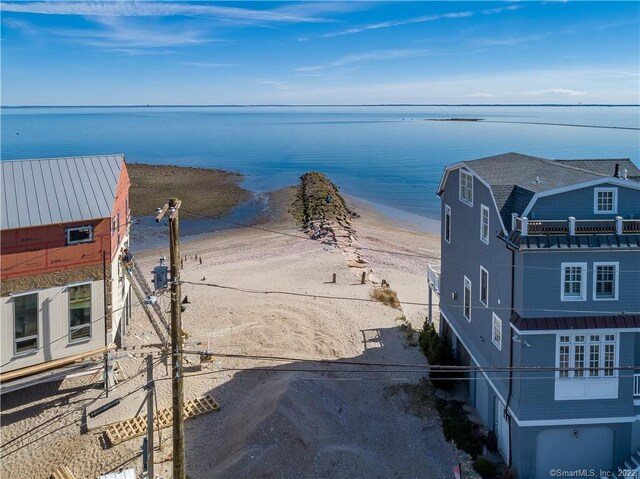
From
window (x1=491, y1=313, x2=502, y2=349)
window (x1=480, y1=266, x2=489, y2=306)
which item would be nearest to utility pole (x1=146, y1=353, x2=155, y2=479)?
window (x1=491, y1=313, x2=502, y2=349)

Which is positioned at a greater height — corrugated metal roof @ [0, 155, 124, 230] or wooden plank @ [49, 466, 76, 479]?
corrugated metal roof @ [0, 155, 124, 230]

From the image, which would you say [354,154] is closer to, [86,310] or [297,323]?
[297,323]

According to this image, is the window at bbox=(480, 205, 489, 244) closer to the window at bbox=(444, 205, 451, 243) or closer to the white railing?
the window at bbox=(444, 205, 451, 243)

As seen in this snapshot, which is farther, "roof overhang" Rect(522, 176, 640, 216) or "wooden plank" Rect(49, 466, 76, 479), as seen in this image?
"roof overhang" Rect(522, 176, 640, 216)

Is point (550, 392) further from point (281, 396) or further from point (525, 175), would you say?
point (281, 396)

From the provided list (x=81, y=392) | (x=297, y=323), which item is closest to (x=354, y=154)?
(x=297, y=323)

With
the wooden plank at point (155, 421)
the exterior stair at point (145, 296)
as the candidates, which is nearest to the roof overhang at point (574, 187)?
the exterior stair at point (145, 296)

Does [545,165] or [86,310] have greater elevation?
[545,165]
